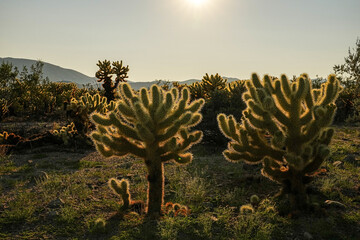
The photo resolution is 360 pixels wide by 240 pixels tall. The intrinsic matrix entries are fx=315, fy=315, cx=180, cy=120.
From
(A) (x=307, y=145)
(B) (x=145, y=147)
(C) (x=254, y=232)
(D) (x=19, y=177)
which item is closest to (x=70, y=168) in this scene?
(D) (x=19, y=177)

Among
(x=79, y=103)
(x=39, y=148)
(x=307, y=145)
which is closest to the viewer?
(x=307, y=145)

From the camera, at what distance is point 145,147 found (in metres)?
4.62

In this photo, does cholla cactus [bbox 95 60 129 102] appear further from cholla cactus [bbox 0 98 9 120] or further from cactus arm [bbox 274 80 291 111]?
cactus arm [bbox 274 80 291 111]

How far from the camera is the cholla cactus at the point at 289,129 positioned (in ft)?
14.3

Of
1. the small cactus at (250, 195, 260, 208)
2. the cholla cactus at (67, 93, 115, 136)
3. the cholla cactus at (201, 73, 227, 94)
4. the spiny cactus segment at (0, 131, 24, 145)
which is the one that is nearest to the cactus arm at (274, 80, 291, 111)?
the small cactus at (250, 195, 260, 208)

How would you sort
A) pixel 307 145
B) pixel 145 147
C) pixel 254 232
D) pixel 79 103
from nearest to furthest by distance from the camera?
pixel 254 232 < pixel 307 145 < pixel 145 147 < pixel 79 103

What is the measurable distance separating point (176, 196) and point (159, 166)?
1.01 metres

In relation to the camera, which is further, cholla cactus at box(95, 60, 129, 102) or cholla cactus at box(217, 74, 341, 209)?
cholla cactus at box(95, 60, 129, 102)

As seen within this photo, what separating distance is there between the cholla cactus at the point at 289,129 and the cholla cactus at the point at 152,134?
0.91 m

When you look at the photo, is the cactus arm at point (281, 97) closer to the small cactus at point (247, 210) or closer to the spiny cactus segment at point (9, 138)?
the small cactus at point (247, 210)

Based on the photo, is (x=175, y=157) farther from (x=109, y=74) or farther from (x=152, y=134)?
(x=109, y=74)

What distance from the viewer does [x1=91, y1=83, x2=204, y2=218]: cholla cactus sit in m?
4.42

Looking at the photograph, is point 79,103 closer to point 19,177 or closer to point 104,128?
point 19,177

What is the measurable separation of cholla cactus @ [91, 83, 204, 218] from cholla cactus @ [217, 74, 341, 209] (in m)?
0.91
